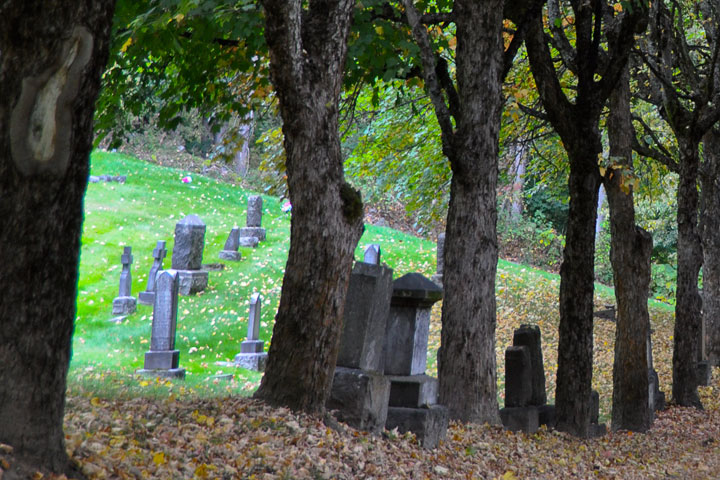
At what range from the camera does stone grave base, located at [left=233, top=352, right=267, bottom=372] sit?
1596cm

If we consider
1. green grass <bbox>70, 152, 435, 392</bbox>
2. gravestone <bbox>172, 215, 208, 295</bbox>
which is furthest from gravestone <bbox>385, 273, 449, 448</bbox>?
gravestone <bbox>172, 215, 208, 295</bbox>

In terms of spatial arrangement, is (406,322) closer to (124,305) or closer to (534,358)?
(534,358)

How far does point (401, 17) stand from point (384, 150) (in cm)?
714

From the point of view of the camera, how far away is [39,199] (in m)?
3.68

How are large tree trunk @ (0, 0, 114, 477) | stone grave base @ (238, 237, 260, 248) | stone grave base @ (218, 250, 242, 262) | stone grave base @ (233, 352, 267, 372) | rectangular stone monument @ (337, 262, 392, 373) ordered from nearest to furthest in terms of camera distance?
large tree trunk @ (0, 0, 114, 477), rectangular stone monument @ (337, 262, 392, 373), stone grave base @ (233, 352, 267, 372), stone grave base @ (218, 250, 242, 262), stone grave base @ (238, 237, 260, 248)

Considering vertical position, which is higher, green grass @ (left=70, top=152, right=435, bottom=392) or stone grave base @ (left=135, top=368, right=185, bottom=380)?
green grass @ (left=70, top=152, right=435, bottom=392)

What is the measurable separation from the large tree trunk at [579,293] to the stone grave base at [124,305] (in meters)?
13.0

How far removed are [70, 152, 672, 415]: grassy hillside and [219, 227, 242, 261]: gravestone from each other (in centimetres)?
38

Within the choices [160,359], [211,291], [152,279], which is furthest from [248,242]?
[160,359]

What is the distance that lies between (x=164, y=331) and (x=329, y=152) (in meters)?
8.43

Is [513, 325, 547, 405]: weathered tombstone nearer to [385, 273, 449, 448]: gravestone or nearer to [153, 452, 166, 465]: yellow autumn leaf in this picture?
[385, 273, 449, 448]: gravestone

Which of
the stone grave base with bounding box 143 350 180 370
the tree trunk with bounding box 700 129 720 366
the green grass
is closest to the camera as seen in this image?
the stone grave base with bounding box 143 350 180 370

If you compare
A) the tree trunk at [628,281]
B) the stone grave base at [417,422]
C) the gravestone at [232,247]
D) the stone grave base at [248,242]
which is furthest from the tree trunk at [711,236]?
the stone grave base at [248,242]

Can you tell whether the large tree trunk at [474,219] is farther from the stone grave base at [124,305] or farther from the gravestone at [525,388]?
the stone grave base at [124,305]
